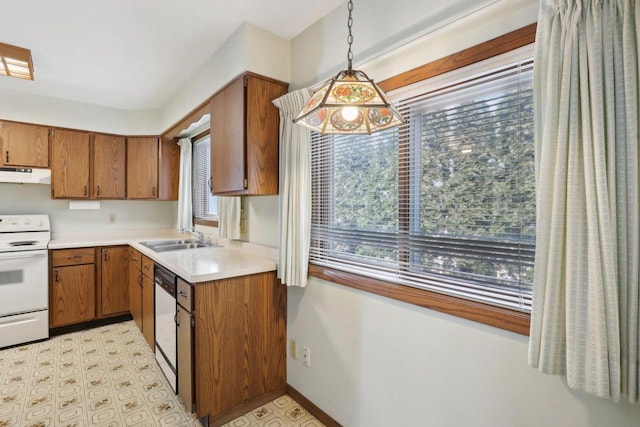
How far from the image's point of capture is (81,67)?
8.87 feet

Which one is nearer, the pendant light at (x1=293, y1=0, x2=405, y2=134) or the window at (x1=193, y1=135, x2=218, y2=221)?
the pendant light at (x1=293, y1=0, x2=405, y2=134)

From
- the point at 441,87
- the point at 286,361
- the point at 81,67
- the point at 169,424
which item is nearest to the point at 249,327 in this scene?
the point at 286,361

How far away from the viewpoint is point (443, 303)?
1.32 metres

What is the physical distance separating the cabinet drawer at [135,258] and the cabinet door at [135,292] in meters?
0.03

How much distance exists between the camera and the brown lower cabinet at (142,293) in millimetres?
2628

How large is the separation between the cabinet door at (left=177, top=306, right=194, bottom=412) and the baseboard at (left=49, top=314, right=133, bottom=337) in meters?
2.07

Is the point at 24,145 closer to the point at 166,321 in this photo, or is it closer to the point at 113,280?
the point at 113,280

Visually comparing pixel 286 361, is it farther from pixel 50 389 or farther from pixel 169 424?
pixel 50 389

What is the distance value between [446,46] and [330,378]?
1.87 m

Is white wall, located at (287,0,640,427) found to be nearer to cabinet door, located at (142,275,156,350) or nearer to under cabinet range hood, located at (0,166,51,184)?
cabinet door, located at (142,275,156,350)

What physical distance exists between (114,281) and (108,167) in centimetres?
136

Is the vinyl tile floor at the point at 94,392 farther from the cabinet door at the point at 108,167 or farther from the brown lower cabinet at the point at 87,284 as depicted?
the cabinet door at the point at 108,167

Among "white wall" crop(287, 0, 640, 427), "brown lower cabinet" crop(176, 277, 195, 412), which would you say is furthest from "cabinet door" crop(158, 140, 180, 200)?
"white wall" crop(287, 0, 640, 427)

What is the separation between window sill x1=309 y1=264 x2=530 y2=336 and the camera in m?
1.12
